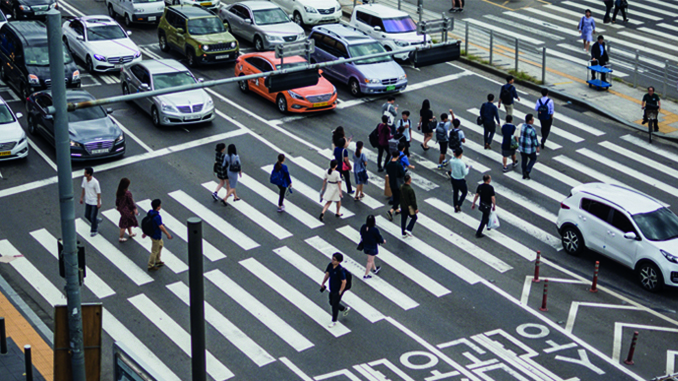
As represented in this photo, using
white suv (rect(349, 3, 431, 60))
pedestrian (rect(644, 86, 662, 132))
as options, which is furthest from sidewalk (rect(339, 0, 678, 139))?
white suv (rect(349, 3, 431, 60))

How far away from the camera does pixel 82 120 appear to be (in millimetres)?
25703

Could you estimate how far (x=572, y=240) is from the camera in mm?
20938

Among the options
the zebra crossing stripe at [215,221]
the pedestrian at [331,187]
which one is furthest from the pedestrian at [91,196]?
the pedestrian at [331,187]

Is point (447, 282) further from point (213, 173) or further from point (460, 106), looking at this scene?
point (460, 106)

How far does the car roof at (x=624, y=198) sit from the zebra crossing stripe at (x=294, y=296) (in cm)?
670

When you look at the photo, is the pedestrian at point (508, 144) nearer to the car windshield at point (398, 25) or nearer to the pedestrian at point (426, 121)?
the pedestrian at point (426, 121)

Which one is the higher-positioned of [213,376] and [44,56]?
[44,56]

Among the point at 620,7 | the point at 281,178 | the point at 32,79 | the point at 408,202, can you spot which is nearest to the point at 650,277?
the point at 408,202

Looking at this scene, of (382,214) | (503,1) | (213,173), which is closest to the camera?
(382,214)

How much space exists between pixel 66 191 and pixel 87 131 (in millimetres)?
13143

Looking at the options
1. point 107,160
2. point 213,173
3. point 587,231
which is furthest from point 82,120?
point 587,231

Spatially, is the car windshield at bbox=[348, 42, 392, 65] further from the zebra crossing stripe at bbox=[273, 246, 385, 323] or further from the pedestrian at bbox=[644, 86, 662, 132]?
the zebra crossing stripe at bbox=[273, 246, 385, 323]

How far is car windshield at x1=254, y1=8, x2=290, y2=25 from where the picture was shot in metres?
35.7

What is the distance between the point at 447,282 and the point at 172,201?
751 centimetres
